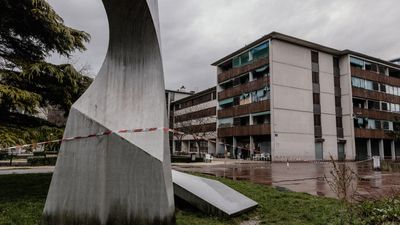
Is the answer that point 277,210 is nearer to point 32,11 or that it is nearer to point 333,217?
point 333,217

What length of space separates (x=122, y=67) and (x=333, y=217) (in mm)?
4701

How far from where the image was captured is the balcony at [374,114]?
43.4 metres

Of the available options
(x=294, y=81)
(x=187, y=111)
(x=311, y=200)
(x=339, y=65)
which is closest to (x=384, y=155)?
(x=339, y=65)

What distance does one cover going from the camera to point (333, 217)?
5.88m

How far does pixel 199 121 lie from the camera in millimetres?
52688

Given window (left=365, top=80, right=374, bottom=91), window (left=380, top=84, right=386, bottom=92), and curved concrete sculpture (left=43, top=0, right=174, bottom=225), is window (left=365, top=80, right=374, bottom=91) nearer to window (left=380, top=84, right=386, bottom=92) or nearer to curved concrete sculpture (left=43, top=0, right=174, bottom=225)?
window (left=380, top=84, right=386, bottom=92)

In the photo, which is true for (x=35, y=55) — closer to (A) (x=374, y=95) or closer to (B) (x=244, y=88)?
(B) (x=244, y=88)

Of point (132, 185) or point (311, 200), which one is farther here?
point (311, 200)

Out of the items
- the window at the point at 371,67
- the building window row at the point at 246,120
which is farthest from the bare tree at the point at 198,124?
the window at the point at 371,67

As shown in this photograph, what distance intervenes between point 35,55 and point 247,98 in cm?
3469

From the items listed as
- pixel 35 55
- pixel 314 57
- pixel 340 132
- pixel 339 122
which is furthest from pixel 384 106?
pixel 35 55

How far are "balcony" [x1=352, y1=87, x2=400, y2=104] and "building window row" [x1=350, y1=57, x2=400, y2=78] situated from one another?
11.1 ft

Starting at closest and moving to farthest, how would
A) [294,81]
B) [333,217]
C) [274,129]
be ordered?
[333,217], [274,129], [294,81]

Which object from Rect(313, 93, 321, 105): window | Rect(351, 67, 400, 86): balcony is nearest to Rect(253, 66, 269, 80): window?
Rect(313, 93, 321, 105): window
